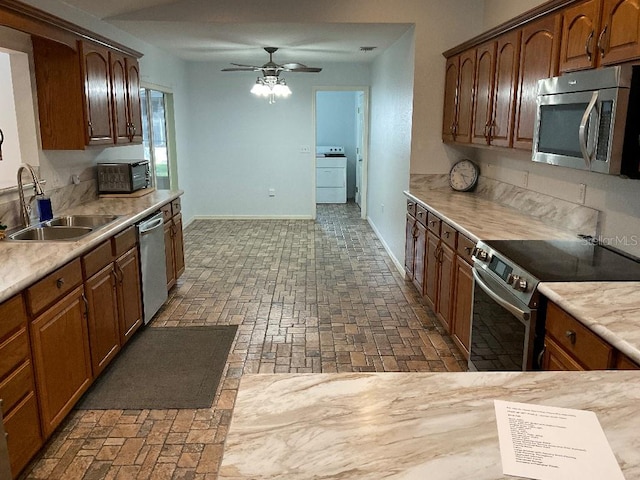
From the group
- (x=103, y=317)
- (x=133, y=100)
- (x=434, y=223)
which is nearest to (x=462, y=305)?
(x=434, y=223)

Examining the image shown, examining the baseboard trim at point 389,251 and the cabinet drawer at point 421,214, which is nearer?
the cabinet drawer at point 421,214

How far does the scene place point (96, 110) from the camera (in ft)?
12.4

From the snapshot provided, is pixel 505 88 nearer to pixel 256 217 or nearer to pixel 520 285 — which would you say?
pixel 520 285

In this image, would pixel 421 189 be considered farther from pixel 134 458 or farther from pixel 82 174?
pixel 134 458

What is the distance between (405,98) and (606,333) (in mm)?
3934

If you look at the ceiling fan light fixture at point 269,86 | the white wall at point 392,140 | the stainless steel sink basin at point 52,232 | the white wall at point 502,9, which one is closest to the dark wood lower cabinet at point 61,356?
the stainless steel sink basin at point 52,232

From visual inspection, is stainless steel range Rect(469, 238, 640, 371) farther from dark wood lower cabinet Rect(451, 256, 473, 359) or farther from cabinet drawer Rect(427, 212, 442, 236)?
cabinet drawer Rect(427, 212, 442, 236)

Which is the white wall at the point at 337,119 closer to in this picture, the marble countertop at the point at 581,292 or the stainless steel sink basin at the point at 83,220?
the marble countertop at the point at 581,292

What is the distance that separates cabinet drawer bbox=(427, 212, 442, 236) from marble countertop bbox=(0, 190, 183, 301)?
2.15 metres

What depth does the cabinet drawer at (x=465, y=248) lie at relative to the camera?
3.09 metres

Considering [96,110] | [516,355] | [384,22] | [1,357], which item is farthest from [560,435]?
[384,22]

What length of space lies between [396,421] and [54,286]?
6.35 feet

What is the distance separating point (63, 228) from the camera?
3301 mm

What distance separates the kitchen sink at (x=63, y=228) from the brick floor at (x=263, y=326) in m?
0.95
